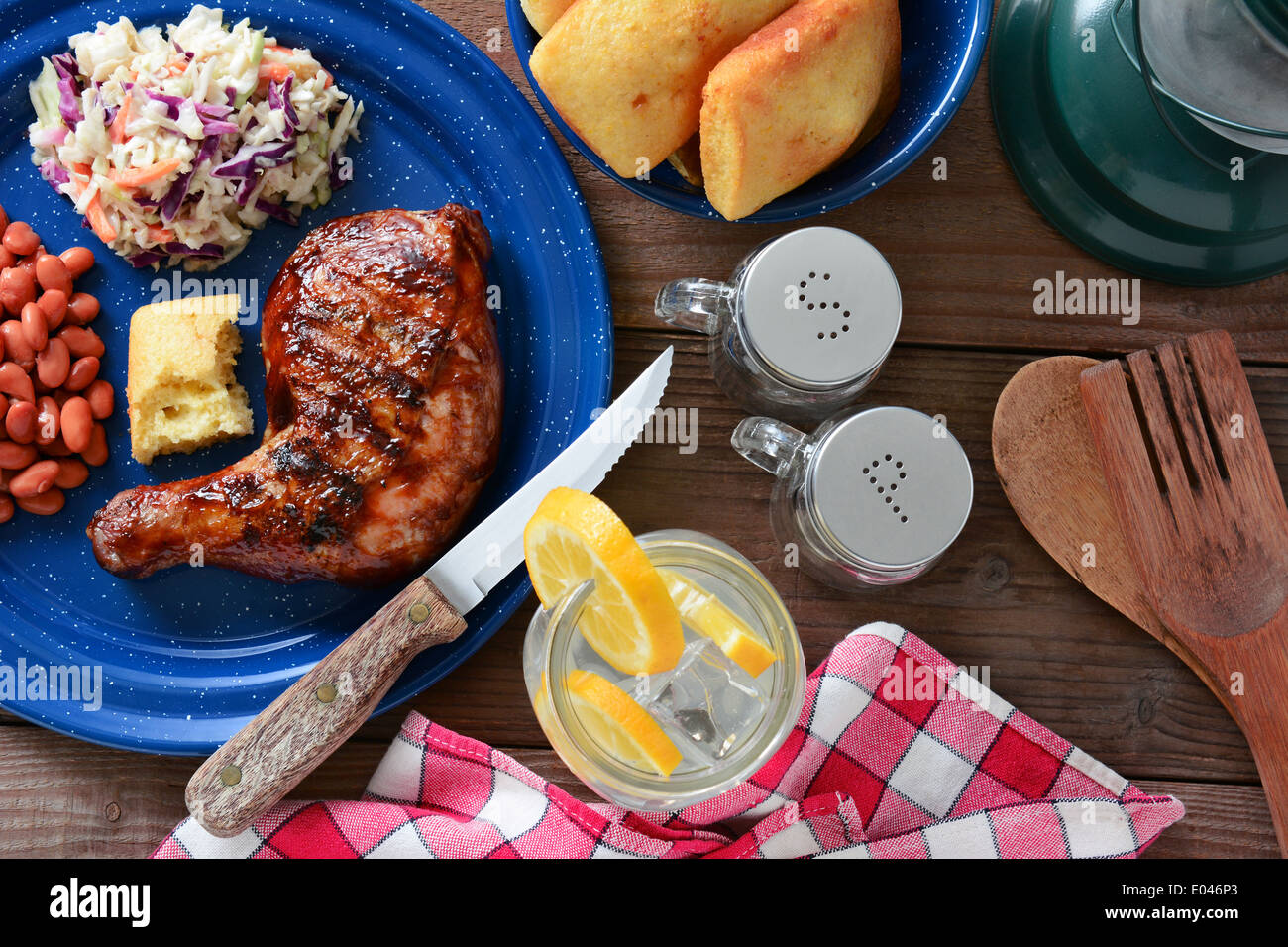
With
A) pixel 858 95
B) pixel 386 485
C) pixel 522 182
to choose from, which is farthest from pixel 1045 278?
pixel 386 485

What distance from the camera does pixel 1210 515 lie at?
1.62 metres

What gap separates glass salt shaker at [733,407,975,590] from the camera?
4.87ft

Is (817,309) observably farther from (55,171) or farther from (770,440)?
(55,171)

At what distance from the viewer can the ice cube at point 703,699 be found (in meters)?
1.39

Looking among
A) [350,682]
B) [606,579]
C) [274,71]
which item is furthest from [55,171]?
[606,579]

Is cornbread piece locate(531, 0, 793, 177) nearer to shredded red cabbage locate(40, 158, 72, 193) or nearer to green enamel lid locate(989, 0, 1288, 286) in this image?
green enamel lid locate(989, 0, 1288, 286)

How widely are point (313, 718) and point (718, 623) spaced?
0.65 metres

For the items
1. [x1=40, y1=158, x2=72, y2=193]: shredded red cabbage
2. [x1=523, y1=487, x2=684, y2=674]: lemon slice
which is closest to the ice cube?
[x1=523, y1=487, x2=684, y2=674]: lemon slice

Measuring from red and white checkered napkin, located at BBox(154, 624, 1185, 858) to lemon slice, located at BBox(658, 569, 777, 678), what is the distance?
359mm

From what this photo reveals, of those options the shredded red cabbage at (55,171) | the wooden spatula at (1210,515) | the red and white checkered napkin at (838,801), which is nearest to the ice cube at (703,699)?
the red and white checkered napkin at (838,801)

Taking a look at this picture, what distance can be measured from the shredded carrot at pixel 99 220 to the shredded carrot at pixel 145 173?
0.07 metres

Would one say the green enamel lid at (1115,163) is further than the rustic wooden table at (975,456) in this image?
No

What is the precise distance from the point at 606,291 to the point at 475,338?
0.83 ft

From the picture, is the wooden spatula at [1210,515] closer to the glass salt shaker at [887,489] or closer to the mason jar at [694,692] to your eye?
the glass salt shaker at [887,489]
